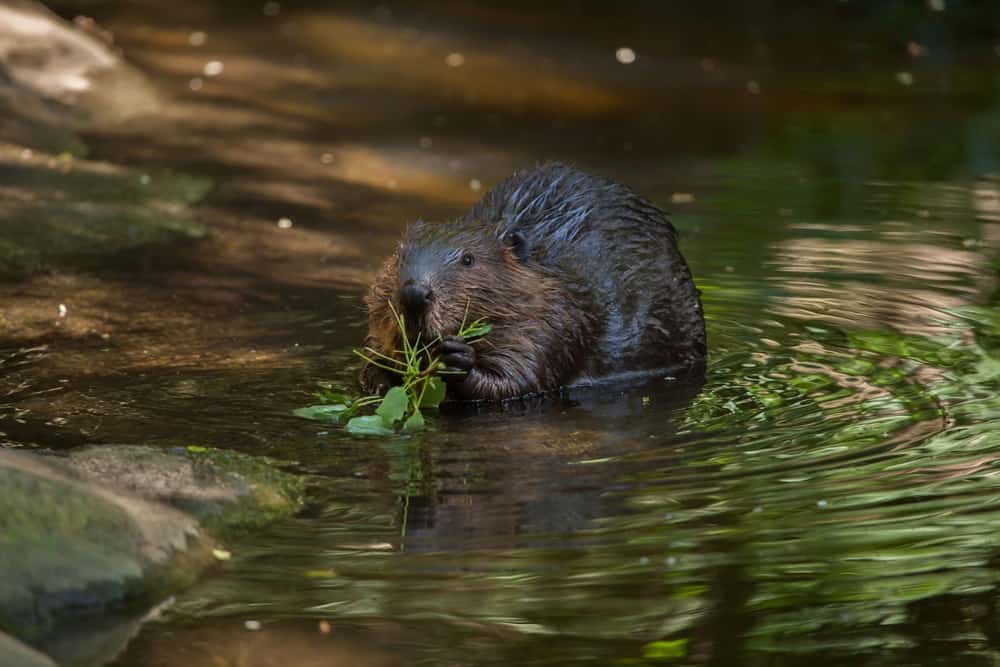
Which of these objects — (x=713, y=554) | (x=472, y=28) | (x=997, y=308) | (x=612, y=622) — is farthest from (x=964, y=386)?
(x=472, y=28)

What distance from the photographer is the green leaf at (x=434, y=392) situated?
21.3 feet

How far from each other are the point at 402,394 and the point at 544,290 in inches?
38.2

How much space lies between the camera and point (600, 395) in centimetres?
695

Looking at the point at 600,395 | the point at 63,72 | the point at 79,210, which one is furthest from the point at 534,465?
the point at 63,72

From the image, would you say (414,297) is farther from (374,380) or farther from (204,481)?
(204,481)

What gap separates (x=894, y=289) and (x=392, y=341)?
9.08 ft

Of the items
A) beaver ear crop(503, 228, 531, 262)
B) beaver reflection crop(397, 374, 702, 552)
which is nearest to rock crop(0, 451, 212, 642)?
beaver reflection crop(397, 374, 702, 552)

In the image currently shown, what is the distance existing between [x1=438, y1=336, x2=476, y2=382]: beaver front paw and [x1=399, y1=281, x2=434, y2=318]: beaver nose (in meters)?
0.18

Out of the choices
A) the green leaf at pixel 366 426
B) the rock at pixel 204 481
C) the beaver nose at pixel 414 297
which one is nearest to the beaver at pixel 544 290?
the beaver nose at pixel 414 297

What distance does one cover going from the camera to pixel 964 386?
6566 mm

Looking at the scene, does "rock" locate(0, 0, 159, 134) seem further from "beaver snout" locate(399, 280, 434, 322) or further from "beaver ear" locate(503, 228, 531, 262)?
"beaver snout" locate(399, 280, 434, 322)

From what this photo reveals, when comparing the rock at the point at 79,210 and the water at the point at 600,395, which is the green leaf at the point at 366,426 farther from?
the rock at the point at 79,210

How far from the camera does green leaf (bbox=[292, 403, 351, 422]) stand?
6293 mm

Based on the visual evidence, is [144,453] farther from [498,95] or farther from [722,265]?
[498,95]
